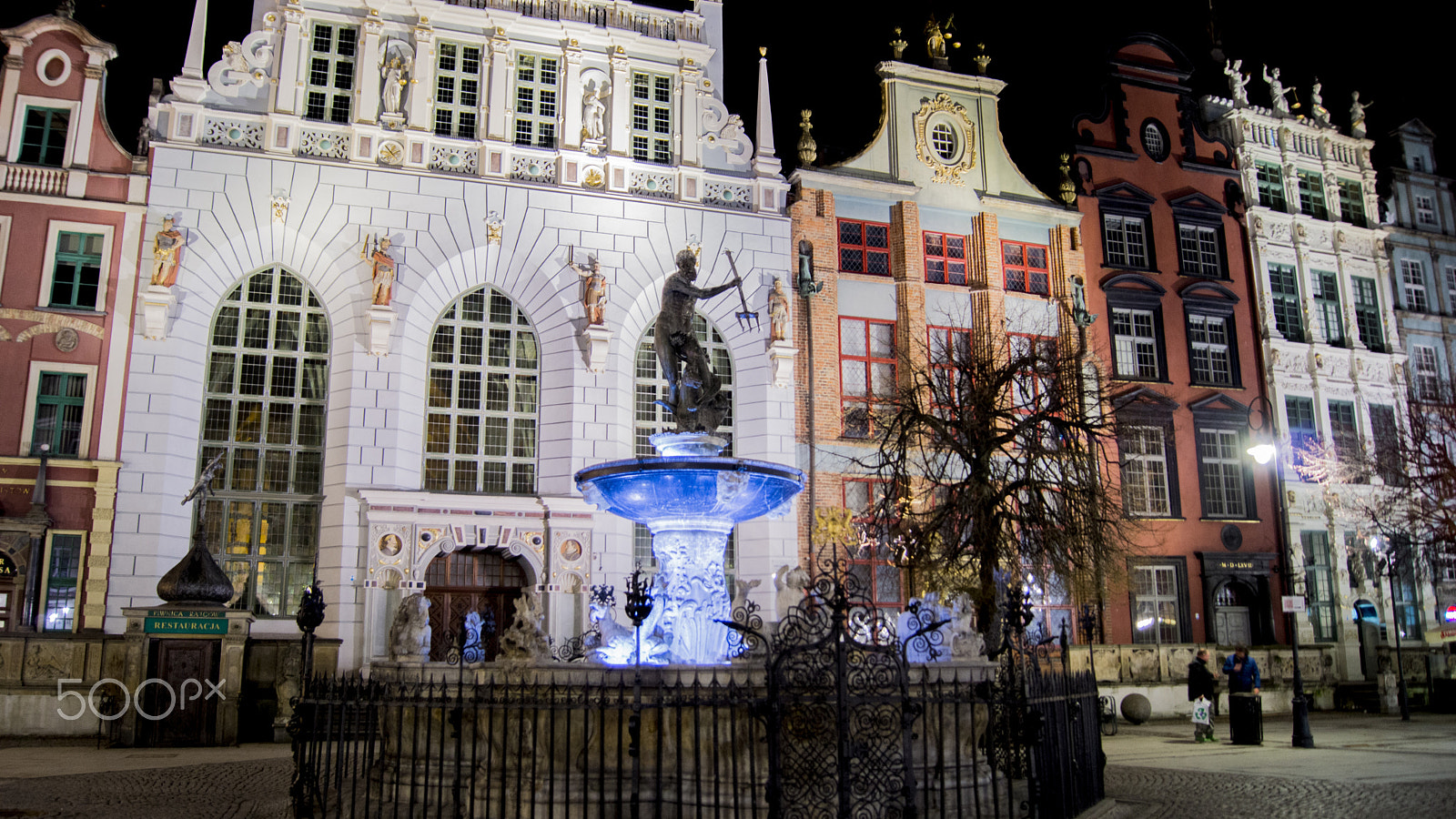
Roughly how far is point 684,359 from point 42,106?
19033 millimetres

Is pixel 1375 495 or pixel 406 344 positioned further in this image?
pixel 1375 495

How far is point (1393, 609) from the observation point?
28203 millimetres

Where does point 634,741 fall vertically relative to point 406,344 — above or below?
below

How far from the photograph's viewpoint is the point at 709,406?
14.8 m

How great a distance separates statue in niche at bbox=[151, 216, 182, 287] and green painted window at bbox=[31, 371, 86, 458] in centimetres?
271

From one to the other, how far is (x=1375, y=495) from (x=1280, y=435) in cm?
389

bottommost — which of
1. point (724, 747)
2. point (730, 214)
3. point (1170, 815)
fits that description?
point (1170, 815)

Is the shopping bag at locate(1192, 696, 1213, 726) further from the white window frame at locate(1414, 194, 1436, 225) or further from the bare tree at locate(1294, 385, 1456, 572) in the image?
the white window frame at locate(1414, 194, 1436, 225)

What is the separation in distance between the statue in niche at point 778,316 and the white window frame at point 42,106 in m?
16.4

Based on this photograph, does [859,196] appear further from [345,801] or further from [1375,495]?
[345,801]

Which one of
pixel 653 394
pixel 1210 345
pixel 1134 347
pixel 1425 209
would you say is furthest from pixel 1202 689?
pixel 1425 209

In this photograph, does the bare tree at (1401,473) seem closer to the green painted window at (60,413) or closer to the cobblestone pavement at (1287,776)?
the cobblestone pavement at (1287,776)

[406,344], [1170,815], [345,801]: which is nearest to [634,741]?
[345,801]

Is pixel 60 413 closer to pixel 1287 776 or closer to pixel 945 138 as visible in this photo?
pixel 945 138
